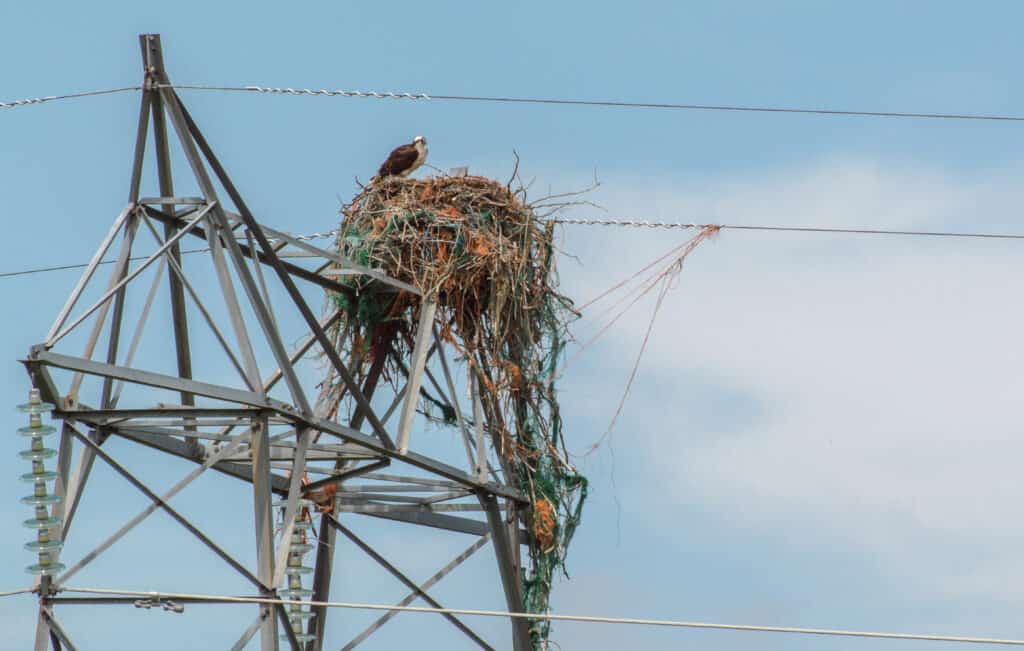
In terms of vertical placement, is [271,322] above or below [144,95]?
below

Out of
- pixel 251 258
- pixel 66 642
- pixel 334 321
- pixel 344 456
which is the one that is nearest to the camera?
pixel 66 642

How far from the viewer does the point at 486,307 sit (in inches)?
692

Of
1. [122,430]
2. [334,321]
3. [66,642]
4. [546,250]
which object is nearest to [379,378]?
[334,321]

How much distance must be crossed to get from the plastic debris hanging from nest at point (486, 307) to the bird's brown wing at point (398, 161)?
88 cm

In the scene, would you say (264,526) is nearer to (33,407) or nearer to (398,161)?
(33,407)

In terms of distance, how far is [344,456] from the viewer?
647 inches

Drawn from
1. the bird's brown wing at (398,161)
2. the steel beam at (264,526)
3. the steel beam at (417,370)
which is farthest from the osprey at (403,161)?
the steel beam at (264,526)

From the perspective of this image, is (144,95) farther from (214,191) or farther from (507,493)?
(507,493)

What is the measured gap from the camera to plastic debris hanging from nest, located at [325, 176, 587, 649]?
56.2ft

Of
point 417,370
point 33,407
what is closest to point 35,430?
point 33,407

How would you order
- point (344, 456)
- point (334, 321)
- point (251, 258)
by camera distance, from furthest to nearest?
point (334, 321), point (344, 456), point (251, 258)

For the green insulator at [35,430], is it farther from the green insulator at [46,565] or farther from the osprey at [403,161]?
the osprey at [403,161]

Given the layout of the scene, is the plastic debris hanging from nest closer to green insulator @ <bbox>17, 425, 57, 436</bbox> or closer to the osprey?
the osprey

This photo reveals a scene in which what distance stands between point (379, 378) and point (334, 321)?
58cm
